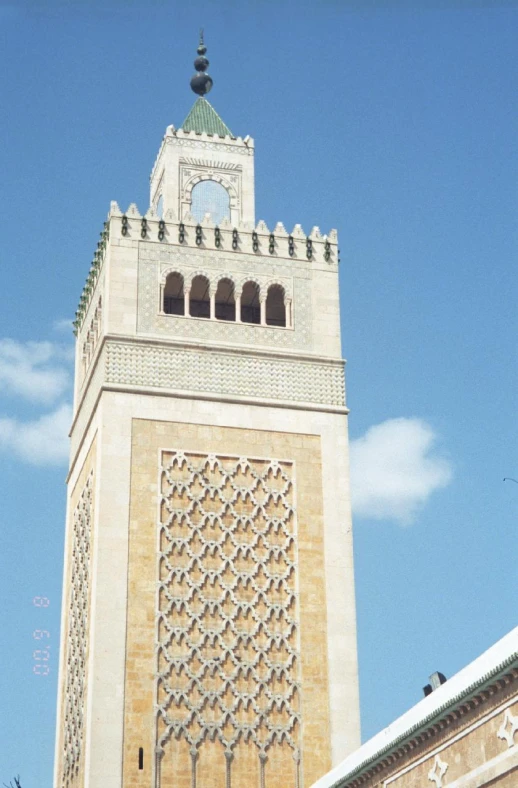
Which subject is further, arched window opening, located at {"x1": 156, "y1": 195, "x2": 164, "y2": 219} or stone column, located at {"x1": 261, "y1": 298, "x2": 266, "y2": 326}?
arched window opening, located at {"x1": 156, "y1": 195, "x2": 164, "y2": 219}

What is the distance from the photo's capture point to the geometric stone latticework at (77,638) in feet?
56.1

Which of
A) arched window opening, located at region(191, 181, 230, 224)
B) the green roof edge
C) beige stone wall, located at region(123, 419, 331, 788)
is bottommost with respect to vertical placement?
the green roof edge

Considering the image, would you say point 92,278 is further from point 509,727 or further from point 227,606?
point 509,727

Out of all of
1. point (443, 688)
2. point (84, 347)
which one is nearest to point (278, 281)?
point (84, 347)

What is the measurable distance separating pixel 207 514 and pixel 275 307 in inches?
130

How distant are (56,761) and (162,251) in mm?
6467

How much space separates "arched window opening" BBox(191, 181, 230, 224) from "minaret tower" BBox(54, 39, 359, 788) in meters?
0.04

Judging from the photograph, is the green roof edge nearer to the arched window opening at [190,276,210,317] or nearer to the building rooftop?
the building rooftop

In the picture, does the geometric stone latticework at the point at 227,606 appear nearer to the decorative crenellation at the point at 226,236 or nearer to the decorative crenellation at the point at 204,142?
the decorative crenellation at the point at 226,236

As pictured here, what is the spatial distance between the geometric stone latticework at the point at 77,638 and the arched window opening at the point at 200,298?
2.62 metres

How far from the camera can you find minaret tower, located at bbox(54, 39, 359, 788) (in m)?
16.4

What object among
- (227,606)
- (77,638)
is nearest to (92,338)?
(77,638)

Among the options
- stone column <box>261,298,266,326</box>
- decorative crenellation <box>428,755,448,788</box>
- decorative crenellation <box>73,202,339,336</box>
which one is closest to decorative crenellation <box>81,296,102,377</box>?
decorative crenellation <box>73,202,339,336</box>

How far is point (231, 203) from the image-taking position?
20.0 m
